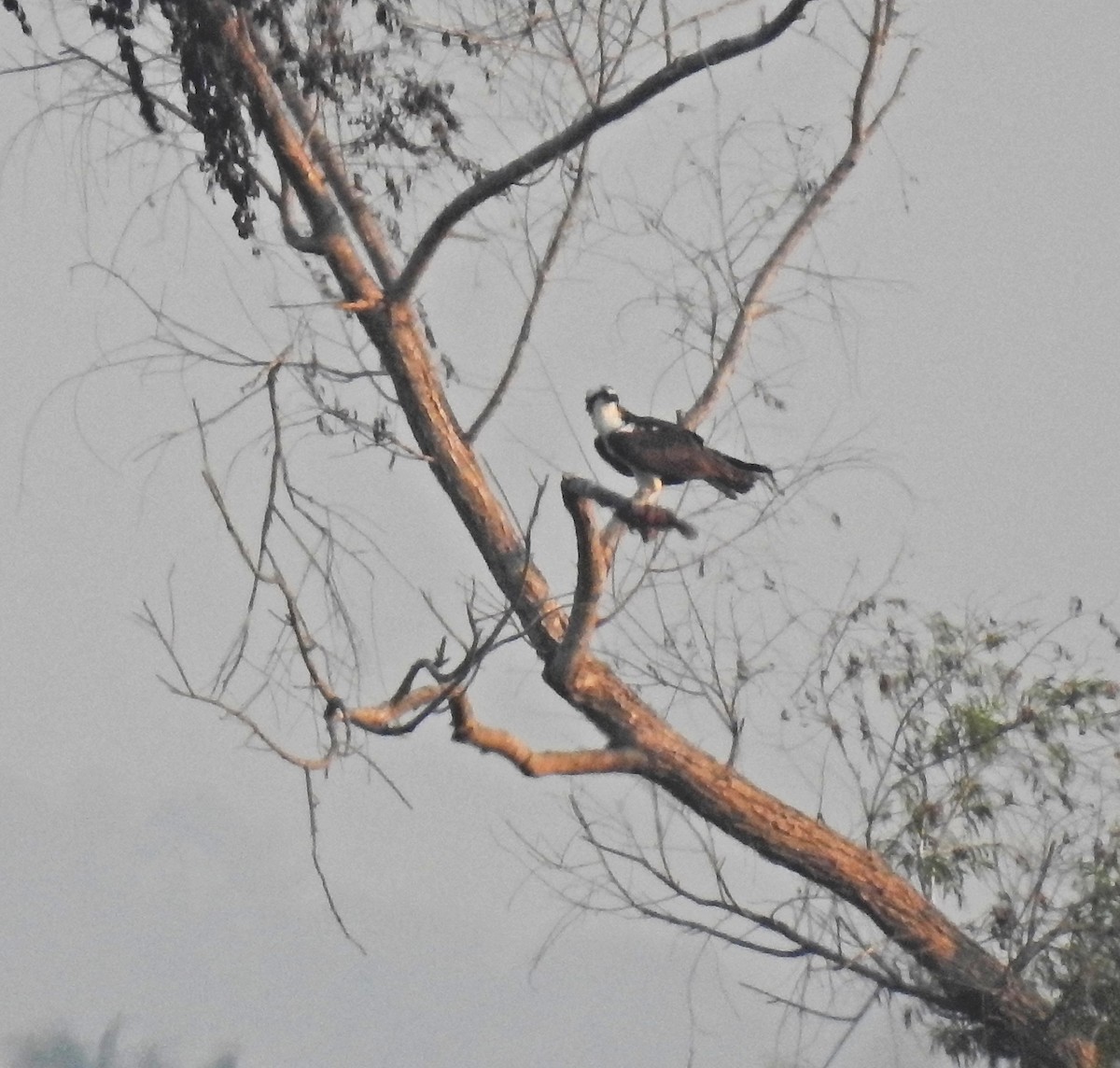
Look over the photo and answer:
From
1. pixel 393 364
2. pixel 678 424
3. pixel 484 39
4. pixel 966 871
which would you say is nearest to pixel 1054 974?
pixel 966 871

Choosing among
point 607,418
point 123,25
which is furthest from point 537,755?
point 123,25

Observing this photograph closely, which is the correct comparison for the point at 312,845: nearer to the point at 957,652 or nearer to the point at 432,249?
the point at 432,249

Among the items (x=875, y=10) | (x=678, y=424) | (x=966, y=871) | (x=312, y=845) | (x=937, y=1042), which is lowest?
(x=312, y=845)

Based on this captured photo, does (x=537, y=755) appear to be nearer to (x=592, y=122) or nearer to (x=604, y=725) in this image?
(x=604, y=725)

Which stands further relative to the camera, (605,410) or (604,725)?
(605,410)

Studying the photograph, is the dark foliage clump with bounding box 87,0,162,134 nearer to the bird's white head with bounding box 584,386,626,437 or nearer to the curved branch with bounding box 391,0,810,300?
the curved branch with bounding box 391,0,810,300

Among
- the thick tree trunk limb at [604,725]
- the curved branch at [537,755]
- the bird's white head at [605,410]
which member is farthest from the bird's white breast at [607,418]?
the curved branch at [537,755]
